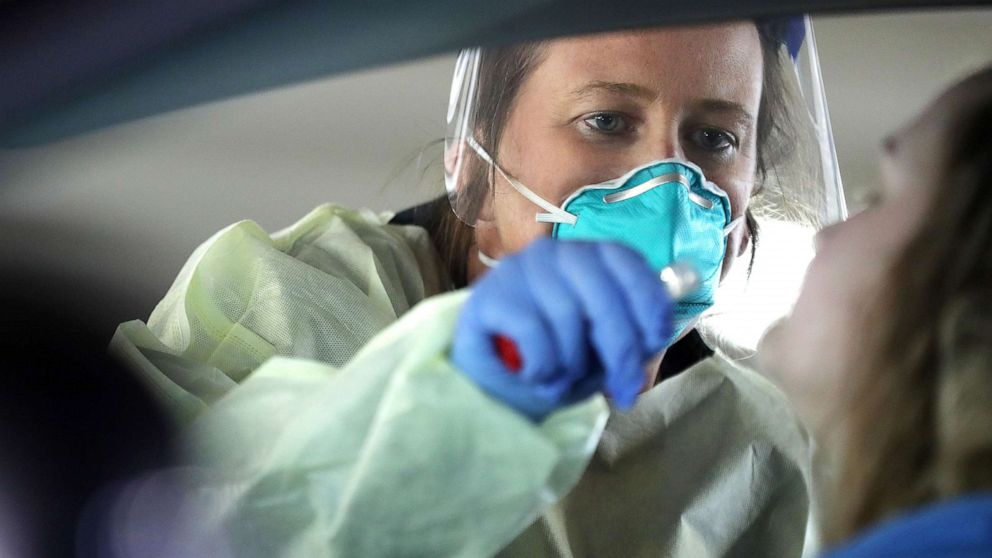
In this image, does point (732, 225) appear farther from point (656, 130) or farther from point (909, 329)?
point (909, 329)

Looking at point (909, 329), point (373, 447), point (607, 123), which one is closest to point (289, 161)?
point (607, 123)

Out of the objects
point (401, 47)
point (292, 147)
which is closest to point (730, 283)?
point (401, 47)

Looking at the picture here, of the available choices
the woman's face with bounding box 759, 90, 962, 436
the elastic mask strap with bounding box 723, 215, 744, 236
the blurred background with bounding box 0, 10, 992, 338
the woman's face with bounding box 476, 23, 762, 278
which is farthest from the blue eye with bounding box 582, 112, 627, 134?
the blurred background with bounding box 0, 10, 992, 338

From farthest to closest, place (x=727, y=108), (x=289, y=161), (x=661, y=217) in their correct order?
(x=289, y=161)
(x=727, y=108)
(x=661, y=217)

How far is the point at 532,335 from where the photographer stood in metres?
0.62

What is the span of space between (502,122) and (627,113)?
0.16 m

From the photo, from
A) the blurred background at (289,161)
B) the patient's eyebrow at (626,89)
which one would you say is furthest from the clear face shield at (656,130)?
the blurred background at (289,161)

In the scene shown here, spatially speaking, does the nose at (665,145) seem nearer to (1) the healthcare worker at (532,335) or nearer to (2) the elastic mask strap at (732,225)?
(1) the healthcare worker at (532,335)

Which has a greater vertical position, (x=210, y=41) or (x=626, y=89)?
(x=210, y=41)

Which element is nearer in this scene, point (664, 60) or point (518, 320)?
point (518, 320)

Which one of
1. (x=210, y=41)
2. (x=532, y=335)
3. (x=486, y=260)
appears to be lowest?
(x=486, y=260)

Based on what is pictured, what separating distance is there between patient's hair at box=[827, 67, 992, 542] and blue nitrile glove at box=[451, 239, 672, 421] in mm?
129

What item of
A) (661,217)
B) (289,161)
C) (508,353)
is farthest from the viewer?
(289,161)

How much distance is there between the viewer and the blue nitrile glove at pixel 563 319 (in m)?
0.63
